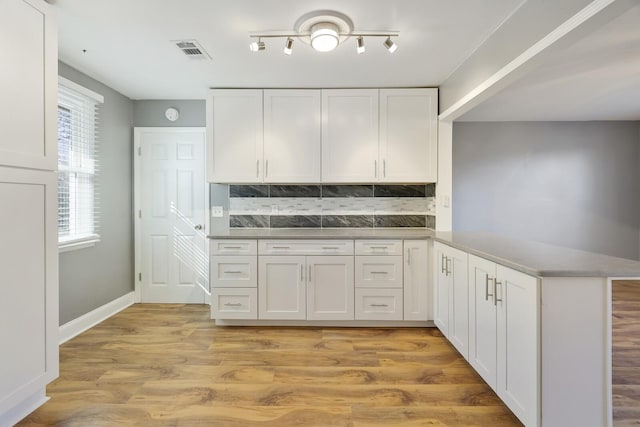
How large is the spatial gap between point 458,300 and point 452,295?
0.12 metres

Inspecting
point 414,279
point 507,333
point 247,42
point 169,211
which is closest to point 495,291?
point 507,333

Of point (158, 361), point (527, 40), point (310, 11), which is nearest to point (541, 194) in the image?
point (527, 40)

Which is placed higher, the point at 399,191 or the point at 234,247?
the point at 399,191

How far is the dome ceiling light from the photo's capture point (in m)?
1.98

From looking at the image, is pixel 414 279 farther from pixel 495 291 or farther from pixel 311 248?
pixel 495 291

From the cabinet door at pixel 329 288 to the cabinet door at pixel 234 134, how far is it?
108cm

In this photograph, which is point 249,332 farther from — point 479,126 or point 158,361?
point 479,126

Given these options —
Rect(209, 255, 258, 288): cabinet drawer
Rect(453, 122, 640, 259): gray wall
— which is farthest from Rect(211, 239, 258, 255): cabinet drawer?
Rect(453, 122, 640, 259): gray wall

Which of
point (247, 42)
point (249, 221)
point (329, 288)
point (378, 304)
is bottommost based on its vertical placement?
point (378, 304)

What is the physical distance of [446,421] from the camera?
1727 millimetres

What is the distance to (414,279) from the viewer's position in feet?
9.70

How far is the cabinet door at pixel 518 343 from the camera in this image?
4.81ft

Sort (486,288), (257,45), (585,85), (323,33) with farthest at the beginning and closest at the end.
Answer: (585,85)
(257,45)
(323,33)
(486,288)

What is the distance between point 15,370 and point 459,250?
272cm
